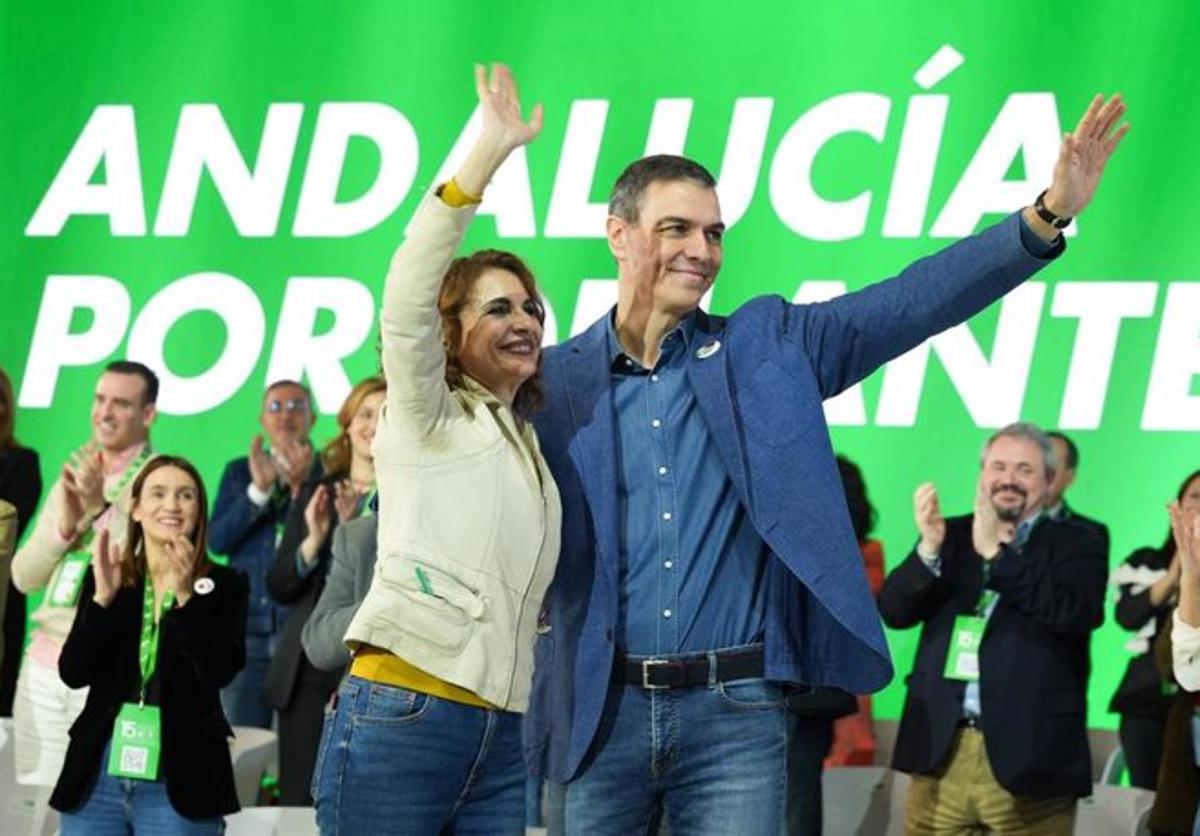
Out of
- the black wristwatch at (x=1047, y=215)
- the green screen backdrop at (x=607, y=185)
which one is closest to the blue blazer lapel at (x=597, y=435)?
the black wristwatch at (x=1047, y=215)

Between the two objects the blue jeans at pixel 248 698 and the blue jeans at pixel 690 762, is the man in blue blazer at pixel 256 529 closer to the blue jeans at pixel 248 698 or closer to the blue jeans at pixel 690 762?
the blue jeans at pixel 248 698

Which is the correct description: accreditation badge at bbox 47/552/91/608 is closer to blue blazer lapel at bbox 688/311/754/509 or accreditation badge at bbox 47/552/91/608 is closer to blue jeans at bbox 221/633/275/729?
blue jeans at bbox 221/633/275/729

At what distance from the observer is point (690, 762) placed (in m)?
3.60

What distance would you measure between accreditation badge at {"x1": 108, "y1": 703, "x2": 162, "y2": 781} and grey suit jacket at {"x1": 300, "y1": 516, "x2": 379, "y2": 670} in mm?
714

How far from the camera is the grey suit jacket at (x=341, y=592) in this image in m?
5.77

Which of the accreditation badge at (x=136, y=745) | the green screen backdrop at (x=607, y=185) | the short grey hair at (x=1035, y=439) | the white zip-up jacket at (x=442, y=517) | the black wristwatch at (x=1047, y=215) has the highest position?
the green screen backdrop at (x=607, y=185)

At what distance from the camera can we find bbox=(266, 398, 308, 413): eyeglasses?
8.00 metres

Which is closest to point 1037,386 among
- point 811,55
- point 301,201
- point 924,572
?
point 811,55

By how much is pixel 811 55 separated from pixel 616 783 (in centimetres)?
541

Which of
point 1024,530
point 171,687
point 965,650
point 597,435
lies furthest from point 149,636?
point 1024,530

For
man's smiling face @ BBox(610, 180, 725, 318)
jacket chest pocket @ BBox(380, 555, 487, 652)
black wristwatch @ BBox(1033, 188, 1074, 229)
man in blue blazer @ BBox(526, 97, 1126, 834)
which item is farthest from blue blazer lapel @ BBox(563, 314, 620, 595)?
black wristwatch @ BBox(1033, 188, 1074, 229)

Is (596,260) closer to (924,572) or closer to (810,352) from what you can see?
(924,572)

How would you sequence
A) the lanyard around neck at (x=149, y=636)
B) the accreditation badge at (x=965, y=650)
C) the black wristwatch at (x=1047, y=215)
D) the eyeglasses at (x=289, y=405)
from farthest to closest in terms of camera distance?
the eyeglasses at (x=289, y=405) < the accreditation badge at (x=965, y=650) < the lanyard around neck at (x=149, y=636) < the black wristwatch at (x=1047, y=215)

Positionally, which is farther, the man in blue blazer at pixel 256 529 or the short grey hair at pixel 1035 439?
the man in blue blazer at pixel 256 529
